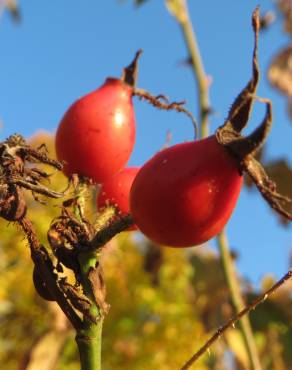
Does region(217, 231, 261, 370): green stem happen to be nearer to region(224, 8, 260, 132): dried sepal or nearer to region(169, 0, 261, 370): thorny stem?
region(169, 0, 261, 370): thorny stem

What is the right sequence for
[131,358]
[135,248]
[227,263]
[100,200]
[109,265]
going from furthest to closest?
[135,248]
[109,265]
[131,358]
[227,263]
[100,200]

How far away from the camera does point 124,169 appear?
1466 millimetres

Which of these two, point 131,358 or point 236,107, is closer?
point 236,107

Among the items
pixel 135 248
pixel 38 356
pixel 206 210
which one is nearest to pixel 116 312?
pixel 135 248

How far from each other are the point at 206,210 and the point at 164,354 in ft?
9.73

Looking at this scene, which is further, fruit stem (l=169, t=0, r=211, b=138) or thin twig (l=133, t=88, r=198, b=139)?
fruit stem (l=169, t=0, r=211, b=138)

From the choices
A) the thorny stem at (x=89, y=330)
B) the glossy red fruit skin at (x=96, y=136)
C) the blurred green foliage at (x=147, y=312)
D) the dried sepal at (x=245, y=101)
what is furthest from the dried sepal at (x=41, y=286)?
the blurred green foliage at (x=147, y=312)

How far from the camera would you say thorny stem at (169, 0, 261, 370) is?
2.42 metres

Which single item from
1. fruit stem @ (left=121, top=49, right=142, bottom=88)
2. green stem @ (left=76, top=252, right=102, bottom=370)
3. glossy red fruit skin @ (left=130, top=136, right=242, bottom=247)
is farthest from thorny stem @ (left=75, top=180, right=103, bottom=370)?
fruit stem @ (left=121, top=49, right=142, bottom=88)

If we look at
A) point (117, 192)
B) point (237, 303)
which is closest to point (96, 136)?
point (117, 192)

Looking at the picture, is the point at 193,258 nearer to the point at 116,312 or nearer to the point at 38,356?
the point at 116,312

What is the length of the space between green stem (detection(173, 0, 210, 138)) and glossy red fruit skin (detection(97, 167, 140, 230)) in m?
1.31

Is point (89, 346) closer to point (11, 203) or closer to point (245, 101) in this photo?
point (11, 203)

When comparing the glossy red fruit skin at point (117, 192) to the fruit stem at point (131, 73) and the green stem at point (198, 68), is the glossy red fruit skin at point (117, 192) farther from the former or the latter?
the green stem at point (198, 68)
